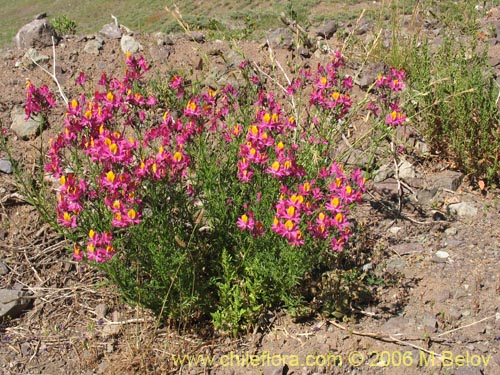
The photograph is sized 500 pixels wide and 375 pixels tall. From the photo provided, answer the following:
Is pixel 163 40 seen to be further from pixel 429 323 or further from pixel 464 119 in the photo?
pixel 429 323

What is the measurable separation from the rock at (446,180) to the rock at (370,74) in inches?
50.5

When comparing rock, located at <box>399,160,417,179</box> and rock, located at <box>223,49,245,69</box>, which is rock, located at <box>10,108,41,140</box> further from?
rock, located at <box>399,160,417,179</box>

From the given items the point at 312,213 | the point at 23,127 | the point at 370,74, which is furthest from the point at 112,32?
the point at 312,213

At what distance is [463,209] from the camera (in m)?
3.86

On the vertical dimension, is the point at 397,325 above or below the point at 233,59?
below

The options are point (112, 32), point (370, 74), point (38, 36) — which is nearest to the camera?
point (370, 74)

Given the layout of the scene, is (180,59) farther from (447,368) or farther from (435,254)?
(447,368)

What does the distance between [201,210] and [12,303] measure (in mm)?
1451

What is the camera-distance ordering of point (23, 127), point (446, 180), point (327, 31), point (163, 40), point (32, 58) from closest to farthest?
1. point (446, 180)
2. point (23, 127)
3. point (32, 58)
4. point (163, 40)
5. point (327, 31)

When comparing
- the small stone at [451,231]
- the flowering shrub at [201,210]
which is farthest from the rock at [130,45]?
the small stone at [451,231]

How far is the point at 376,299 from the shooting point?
10.7 ft

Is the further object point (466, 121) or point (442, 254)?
point (466, 121)

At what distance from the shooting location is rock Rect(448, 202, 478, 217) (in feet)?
12.6

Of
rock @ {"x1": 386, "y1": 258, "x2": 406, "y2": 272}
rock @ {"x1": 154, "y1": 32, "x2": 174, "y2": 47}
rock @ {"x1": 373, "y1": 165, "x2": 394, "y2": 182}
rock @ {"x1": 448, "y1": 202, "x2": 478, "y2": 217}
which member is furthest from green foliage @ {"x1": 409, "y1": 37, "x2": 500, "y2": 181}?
rock @ {"x1": 154, "y1": 32, "x2": 174, "y2": 47}
